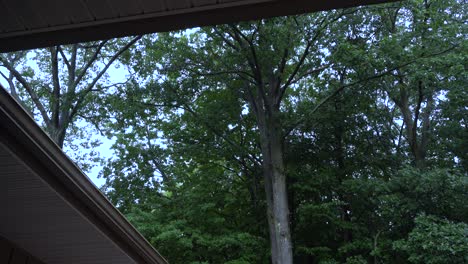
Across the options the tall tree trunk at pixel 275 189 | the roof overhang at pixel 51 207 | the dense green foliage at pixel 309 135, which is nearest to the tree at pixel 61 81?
the dense green foliage at pixel 309 135

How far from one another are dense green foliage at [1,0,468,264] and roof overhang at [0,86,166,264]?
28.1ft

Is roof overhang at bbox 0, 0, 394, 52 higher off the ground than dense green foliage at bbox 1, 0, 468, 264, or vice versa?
dense green foliage at bbox 1, 0, 468, 264

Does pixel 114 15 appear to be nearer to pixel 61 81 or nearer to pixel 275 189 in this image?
pixel 275 189

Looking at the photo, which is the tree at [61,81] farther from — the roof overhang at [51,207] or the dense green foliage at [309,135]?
the roof overhang at [51,207]

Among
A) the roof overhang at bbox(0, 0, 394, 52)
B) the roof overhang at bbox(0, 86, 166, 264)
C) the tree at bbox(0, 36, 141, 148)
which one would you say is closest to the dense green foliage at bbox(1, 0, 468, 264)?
the tree at bbox(0, 36, 141, 148)

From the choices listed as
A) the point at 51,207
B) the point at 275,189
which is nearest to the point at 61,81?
the point at 275,189

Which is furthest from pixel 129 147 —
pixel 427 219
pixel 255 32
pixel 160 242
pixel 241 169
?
pixel 427 219

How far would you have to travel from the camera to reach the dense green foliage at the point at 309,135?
13.9 meters

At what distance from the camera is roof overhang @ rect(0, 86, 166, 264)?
9.05ft

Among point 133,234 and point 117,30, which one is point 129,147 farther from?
point 117,30

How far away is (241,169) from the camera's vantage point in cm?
1848

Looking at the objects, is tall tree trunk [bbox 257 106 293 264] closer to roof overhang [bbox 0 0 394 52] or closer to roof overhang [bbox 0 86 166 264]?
roof overhang [bbox 0 86 166 264]

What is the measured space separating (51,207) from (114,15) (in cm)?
180

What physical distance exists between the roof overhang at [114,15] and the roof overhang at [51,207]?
0.40m
